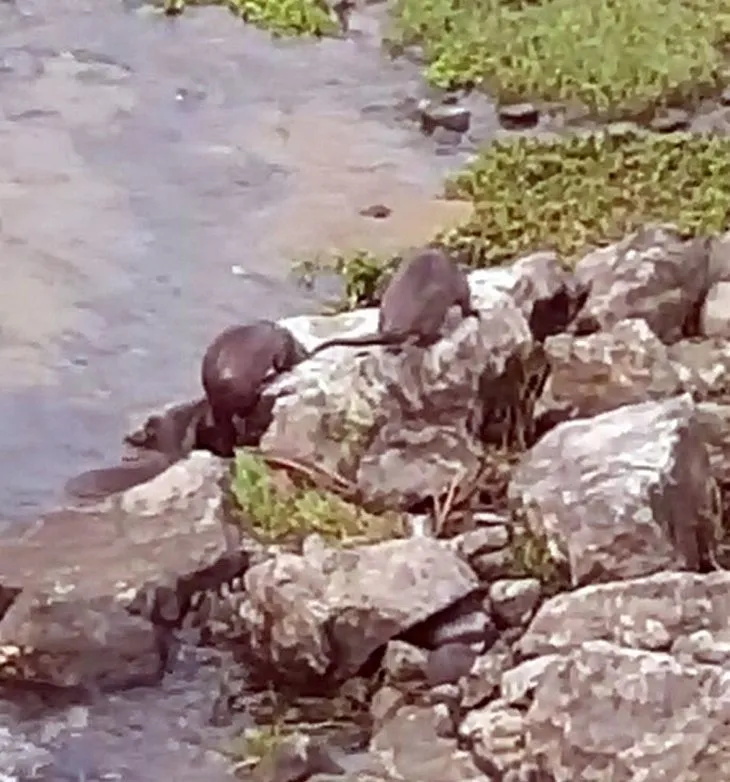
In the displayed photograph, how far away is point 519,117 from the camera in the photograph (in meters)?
8.06

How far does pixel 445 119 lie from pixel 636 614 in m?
3.90

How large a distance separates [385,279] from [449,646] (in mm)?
2175

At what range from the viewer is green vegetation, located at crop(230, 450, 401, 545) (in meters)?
5.20

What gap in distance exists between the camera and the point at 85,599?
480 cm

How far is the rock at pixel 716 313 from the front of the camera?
232 inches

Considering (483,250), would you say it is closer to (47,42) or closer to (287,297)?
(287,297)

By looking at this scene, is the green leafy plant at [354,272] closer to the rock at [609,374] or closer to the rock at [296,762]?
the rock at [609,374]

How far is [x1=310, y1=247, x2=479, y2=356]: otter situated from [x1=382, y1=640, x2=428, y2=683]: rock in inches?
49.2

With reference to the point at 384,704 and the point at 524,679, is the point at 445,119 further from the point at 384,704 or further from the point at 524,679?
the point at 524,679

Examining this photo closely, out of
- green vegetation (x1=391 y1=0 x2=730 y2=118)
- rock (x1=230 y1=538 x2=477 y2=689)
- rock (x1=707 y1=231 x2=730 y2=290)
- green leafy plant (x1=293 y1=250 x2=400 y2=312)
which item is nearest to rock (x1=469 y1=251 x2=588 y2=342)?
rock (x1=707 y1=231 x2=730 y2=290)

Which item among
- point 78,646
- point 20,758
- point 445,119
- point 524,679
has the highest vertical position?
point 445,119

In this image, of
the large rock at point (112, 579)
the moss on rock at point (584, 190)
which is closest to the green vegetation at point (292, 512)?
the large rock at point (112, 579)

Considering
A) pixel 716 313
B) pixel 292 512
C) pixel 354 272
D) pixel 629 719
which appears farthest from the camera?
pixel 354 272

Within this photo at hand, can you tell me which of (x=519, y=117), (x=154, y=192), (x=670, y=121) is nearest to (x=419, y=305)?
(x=154, y=192)
